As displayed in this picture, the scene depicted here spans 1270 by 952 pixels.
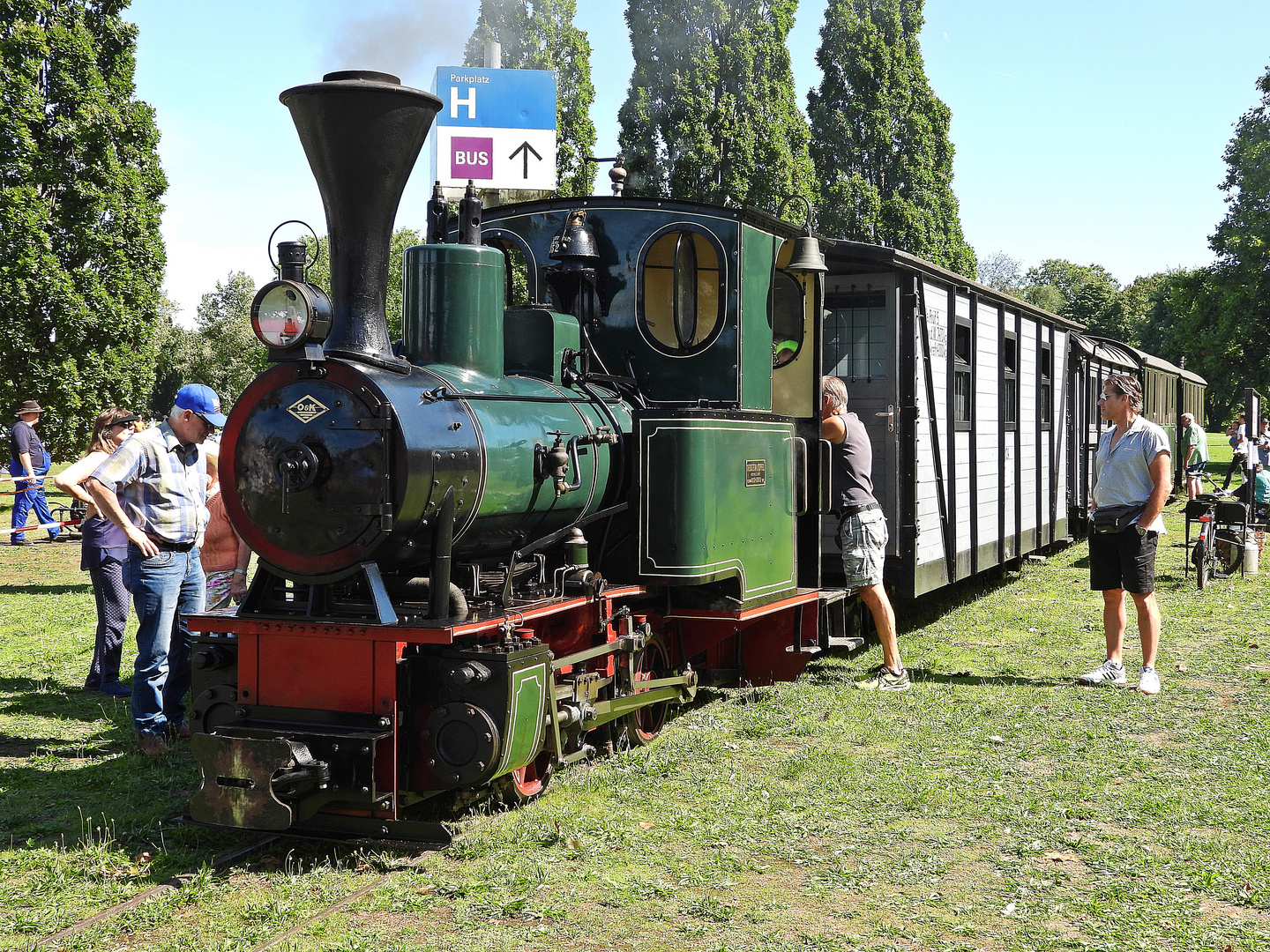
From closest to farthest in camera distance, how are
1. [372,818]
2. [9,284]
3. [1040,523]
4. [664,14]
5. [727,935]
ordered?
[727,935], [372,818], [1040,523], [9,284], [664,14]

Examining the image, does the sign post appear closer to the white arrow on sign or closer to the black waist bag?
the white arrow on sign

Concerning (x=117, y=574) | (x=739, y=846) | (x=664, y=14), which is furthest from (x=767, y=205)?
(x=739, y=846)

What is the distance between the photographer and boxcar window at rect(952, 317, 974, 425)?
9.52 metres

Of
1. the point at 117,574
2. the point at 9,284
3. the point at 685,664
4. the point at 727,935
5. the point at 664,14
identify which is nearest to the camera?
the point at 727,935

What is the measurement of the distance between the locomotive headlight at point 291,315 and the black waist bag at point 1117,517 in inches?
201

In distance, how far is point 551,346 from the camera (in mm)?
5637

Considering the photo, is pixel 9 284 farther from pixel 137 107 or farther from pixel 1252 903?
pixel 1252 903

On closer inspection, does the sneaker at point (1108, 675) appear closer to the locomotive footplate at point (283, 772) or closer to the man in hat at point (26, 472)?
the locomotive footplate at point (283, 772)

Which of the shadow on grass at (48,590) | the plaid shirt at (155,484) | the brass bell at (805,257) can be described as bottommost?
the shadow on grass at (48,590)

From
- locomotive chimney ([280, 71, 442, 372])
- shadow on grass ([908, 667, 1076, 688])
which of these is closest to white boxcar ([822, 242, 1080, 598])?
shadow on grass ([908, 667, 1076, 688])

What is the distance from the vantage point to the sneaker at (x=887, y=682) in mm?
7402

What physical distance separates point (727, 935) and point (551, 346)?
2.90 meters

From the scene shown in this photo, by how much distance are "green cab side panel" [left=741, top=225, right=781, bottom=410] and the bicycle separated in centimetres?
718

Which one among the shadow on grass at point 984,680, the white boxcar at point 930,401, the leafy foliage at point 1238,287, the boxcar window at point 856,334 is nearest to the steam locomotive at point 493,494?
the shadow on grass at point 984,680
